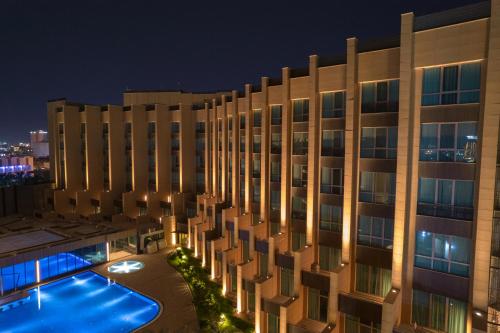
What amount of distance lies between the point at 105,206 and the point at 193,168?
14183 millimetres

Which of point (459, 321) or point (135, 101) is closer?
point (459, 321)

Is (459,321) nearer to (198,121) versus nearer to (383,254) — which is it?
(383,254)

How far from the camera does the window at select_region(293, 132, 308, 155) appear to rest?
2722 cm

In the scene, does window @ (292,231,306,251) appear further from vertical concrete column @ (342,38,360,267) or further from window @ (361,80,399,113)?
window @ (361,80,399,113)

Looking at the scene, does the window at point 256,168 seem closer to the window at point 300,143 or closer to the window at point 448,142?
the window at point 300,143

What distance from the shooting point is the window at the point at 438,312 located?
59.1 ft

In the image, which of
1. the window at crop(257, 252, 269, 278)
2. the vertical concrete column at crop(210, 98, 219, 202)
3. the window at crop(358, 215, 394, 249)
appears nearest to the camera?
the window at crop(358, 215, 394, 249)

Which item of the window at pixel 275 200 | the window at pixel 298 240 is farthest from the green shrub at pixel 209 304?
the window at pixel 275 200

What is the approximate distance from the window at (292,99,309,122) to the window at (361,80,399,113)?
5441mm

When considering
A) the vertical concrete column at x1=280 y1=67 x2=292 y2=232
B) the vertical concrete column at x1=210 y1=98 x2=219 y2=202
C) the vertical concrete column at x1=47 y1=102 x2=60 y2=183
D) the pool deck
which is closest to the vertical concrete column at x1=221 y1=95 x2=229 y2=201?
the vertical concrete column at x1=210 y1=98 x2=219 y2=202

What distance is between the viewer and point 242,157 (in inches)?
1380

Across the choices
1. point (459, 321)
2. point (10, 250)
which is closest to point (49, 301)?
point (10, 250)

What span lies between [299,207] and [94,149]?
119 feet

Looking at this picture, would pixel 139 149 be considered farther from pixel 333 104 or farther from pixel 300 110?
pixel 333 104
